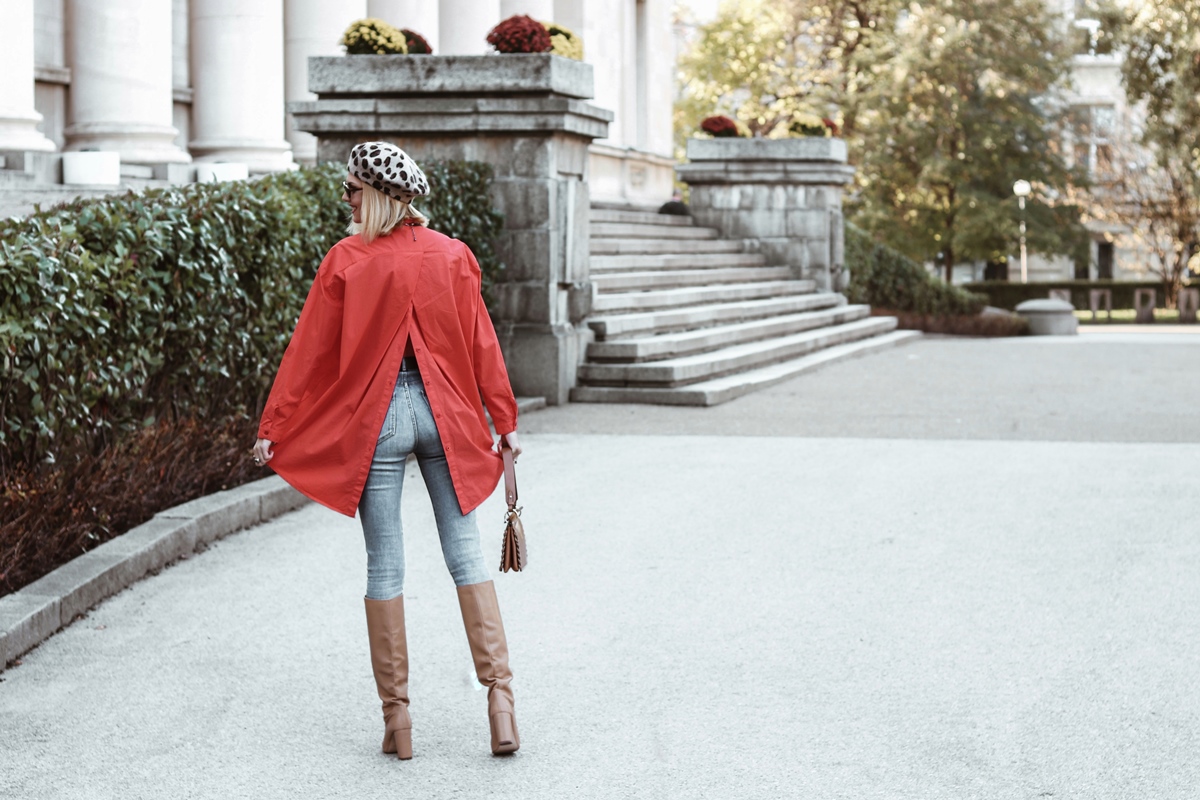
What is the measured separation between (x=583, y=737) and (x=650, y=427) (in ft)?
24.0

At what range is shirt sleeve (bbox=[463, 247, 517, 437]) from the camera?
4.47 m

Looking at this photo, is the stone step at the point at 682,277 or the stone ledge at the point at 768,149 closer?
the stone step at the point at 682,277

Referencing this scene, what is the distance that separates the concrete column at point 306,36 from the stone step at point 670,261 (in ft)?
12.6

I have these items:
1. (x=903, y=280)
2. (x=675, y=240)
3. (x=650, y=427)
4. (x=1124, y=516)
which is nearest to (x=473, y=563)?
(x=1124, y=516)

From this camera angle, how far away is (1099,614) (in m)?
6.00

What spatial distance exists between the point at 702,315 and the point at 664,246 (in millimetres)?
3275

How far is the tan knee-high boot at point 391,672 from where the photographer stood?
4.36 m

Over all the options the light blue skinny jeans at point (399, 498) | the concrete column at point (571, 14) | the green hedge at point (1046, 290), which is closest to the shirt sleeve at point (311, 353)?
the light blue skinny jeans at point (399, 498)

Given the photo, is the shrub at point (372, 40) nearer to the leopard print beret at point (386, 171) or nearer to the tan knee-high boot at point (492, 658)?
the leopard print beret at point (386, 171)

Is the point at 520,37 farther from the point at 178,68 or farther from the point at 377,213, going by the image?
the point at 377,213

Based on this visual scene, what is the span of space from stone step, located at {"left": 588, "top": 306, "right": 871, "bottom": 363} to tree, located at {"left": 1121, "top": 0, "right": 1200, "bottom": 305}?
21139mm

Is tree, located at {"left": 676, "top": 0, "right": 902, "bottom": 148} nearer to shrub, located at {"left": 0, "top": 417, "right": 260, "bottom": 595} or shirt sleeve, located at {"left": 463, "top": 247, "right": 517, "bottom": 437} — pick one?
shrub, located at {"left": 0, "top": 417, "right": 260, "bottom": 595}

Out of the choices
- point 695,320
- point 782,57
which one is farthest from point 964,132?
point 695,320

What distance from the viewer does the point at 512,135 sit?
42.6 ft
